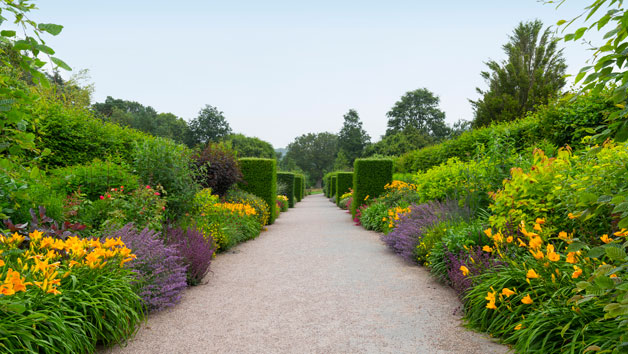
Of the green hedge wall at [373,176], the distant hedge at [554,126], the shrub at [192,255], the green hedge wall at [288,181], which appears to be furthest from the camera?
the green hedge wall at [288,181]

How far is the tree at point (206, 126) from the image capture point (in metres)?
54.4

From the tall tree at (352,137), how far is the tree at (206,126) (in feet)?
66.6

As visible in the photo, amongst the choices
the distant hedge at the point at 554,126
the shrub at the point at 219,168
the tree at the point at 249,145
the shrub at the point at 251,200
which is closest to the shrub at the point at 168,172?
the shrub at the point at 219,168

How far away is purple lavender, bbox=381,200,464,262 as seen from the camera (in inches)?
242

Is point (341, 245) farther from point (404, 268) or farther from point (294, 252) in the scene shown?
point (404, 268)

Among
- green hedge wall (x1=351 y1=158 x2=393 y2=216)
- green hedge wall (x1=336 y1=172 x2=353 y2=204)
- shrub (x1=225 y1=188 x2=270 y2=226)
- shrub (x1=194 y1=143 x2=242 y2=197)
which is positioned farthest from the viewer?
green hedge wall (x1=336 y1=172 x2=353 y2=204)

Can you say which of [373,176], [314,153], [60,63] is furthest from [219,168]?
[314,153]

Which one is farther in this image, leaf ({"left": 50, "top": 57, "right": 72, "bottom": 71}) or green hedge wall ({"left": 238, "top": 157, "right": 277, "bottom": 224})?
green hedge wall ({"left": 238, "top": 157, "right": 277, "bottom": 224})

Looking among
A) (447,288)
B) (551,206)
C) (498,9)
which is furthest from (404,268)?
(498,9)

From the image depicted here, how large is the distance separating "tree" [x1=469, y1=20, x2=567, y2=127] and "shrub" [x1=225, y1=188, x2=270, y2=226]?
18879 millimetres

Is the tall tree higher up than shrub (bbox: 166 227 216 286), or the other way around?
the tall tree

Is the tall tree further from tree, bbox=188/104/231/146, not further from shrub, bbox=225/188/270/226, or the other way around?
shrub, bbox=225/188/270/226

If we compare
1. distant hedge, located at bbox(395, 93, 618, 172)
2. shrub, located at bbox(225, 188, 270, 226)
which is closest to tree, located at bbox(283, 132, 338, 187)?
shrub, located at bbox(225, 188, 270, 226)

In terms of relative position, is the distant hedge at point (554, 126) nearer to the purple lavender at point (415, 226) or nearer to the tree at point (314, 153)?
the purple lavender at point (415, 226)
